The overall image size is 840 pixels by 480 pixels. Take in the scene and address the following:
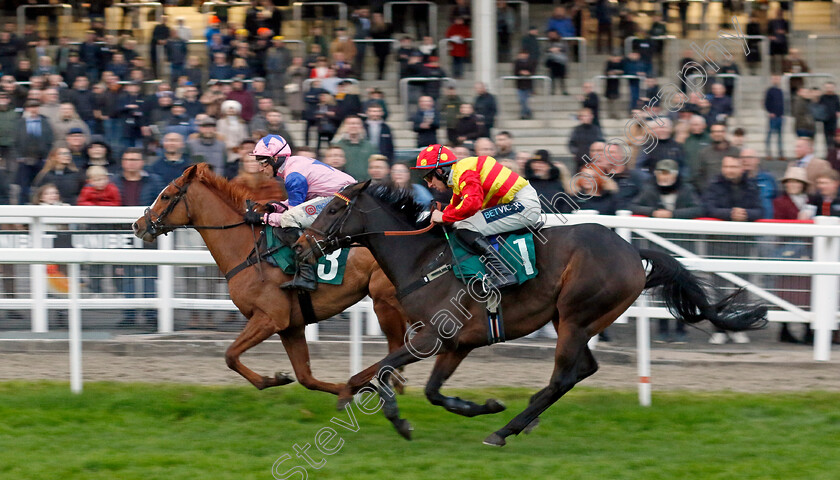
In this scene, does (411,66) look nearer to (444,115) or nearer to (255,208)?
(444,115)

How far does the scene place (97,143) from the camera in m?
8.83

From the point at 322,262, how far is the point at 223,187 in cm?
84

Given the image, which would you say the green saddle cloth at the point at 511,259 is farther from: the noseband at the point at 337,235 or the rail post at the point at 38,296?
the rail post at the point at 38,296

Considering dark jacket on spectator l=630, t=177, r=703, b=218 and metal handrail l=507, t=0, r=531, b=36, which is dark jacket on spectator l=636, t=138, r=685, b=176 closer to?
dark jacket on spectator l=630, t=177, r=703, b=218

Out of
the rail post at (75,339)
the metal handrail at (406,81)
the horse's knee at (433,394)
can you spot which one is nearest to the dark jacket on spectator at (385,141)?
the metal handrail at (406,81)

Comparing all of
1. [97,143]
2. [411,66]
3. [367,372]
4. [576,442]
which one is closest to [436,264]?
[367,372]

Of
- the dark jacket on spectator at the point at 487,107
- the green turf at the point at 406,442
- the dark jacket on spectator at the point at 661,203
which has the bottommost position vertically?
the green turf at the point at 406,442

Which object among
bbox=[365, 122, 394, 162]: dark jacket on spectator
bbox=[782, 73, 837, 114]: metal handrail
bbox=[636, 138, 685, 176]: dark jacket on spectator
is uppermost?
bbox=[782, 73, 837, 114]: metal handrail

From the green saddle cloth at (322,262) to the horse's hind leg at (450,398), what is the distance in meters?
0.96

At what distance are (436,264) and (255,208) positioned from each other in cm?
139

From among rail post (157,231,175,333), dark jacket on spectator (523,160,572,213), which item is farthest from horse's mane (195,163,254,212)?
dark jacket on spectator (523,160,572,213)

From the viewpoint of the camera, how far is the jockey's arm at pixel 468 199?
5.44 m

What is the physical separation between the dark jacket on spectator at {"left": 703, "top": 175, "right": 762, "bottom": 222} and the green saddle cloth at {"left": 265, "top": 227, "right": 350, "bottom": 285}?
3259 mm

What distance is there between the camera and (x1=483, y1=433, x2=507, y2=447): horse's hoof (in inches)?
209
